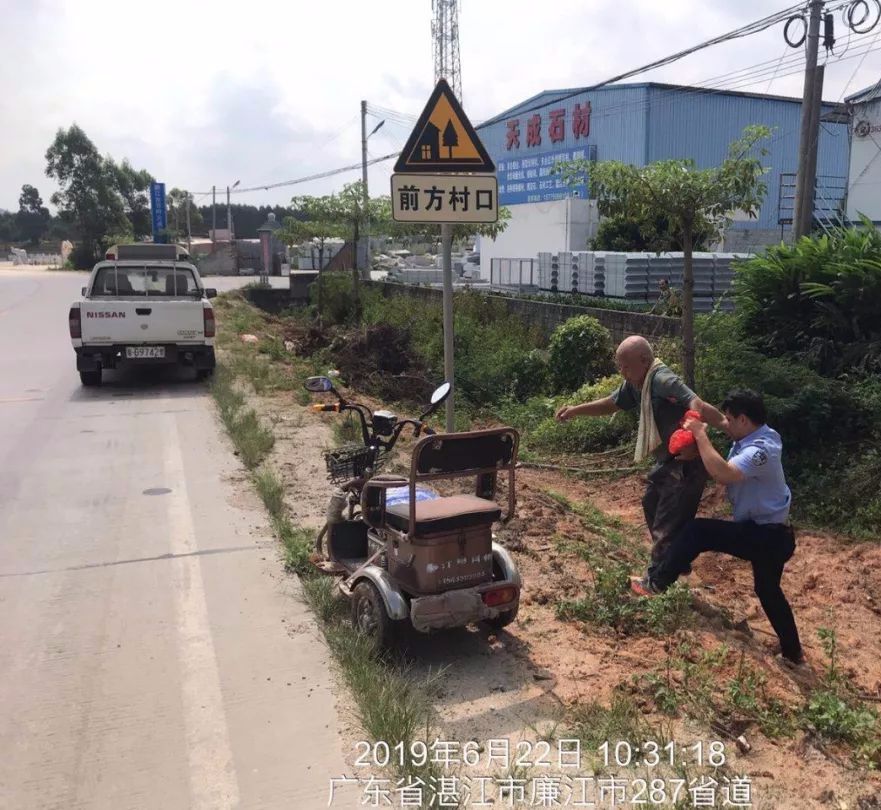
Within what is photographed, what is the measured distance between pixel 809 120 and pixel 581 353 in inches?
186

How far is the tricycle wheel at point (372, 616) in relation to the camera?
156 inches

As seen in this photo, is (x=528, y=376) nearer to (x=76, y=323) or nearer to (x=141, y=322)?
(x=141, y=322)

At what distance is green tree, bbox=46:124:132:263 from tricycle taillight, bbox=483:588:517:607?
69.8 metres

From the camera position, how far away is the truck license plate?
12.1 meters

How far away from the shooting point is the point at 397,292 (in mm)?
22578

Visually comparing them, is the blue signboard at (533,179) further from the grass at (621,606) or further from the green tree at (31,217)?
the green tree at (31,217)

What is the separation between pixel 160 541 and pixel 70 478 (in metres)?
2.20

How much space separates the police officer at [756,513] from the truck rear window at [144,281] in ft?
35.3

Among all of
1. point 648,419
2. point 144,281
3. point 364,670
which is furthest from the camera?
point 144,281

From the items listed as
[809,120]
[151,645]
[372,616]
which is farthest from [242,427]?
→ [809,120]

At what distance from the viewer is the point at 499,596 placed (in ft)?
13.3

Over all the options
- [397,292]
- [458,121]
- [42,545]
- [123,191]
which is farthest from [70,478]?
[123,191]

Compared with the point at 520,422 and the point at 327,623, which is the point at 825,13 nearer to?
the point at 520,422

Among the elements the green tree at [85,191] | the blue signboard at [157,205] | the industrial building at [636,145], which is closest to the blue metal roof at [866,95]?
the industrial building at [636,145]
